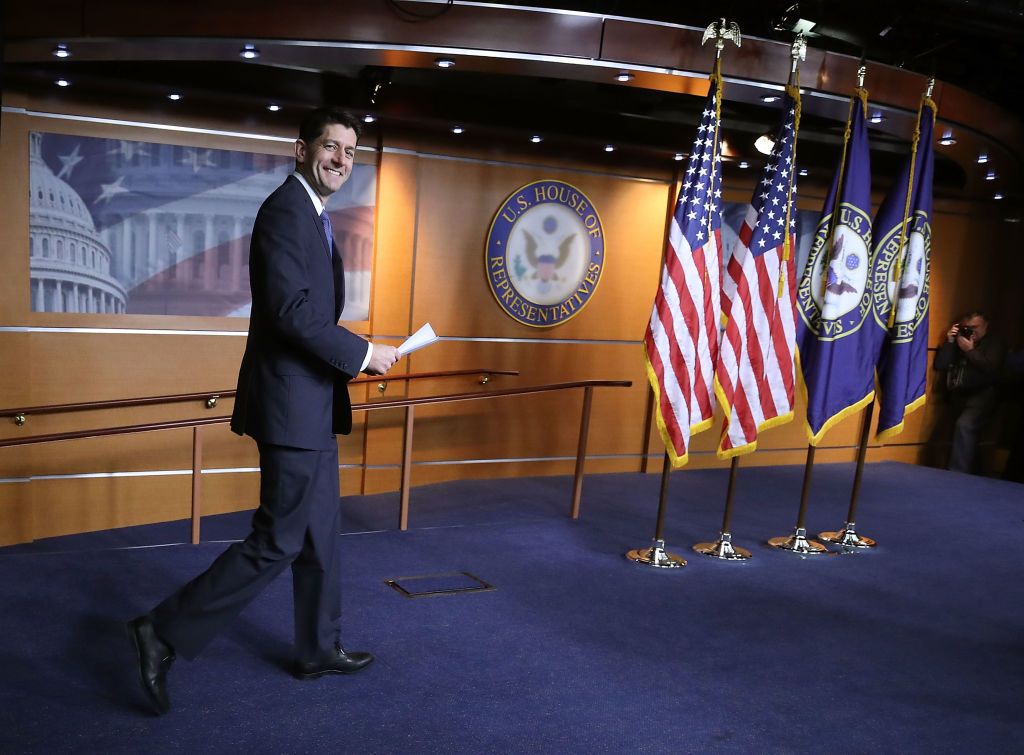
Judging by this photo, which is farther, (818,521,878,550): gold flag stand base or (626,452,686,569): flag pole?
(818,521,878,550): gold flag stand base

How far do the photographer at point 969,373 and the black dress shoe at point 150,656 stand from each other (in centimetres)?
724

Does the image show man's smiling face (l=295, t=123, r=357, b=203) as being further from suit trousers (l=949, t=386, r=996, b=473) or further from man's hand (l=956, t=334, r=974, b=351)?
suit trousers (l=949, t=386, r=996, b=473)

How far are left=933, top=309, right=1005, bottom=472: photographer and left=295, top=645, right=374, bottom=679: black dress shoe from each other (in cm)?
666

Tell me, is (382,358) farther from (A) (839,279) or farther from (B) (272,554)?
(A) (839,279)

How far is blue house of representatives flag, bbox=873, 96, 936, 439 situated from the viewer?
455cm

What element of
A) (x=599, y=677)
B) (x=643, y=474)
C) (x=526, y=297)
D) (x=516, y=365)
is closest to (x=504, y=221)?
(x=526, y=297)

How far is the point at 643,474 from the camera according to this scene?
6730 millimetres

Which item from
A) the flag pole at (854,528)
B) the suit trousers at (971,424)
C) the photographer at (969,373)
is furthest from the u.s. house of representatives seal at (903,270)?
the suit trousers at (971,424)

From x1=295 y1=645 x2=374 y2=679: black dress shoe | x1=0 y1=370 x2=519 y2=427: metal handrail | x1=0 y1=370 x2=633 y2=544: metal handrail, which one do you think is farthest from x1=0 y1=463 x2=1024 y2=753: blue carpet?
x1=0 y1=370 x2=519 y2=427: metal handrail

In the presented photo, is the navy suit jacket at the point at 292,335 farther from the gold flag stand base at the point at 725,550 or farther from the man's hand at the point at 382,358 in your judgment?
the gold flag stand base at the point at 725,550

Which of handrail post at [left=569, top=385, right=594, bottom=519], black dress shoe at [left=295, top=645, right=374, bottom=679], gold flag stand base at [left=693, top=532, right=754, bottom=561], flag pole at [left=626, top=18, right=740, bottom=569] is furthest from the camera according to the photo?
handrail post at [left=569, top=385, right=594, bottom=519]

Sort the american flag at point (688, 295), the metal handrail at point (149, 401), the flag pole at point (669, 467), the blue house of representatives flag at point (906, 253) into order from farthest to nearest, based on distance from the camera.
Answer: the metal handrail at point (149, 401)
the blue house of representatives flag at point (906, 253)
the american flag at point (688, 295)
the flag pole at point (669, 467)

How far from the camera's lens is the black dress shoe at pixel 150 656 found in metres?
2.44

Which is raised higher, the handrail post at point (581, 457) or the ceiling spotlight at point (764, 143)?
the ceiling spotlight at point (764, 143)
